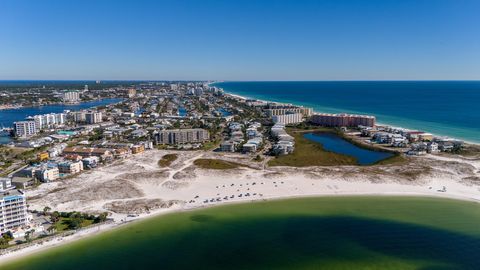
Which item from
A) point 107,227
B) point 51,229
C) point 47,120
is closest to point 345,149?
point 107,227

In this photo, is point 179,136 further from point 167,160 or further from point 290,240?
point 290,240

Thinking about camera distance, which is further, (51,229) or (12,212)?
(12,212)

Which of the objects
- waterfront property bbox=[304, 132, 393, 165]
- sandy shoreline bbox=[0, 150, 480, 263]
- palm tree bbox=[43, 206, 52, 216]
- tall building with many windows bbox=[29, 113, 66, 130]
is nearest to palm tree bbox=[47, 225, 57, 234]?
sandy shoreline bbox=[0, 150, 480, 263]

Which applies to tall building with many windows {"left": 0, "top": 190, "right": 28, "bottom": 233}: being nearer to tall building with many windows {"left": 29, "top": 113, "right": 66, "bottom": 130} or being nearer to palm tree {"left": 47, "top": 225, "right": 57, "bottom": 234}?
palm tree {"left": 47, "top": 225, "right": 57, "bottom": 234}

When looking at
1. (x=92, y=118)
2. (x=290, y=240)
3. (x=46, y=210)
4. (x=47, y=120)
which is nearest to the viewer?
(x=290, y=240)

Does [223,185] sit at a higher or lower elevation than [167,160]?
lower

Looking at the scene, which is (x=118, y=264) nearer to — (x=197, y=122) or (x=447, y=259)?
(x=447, y=259)
